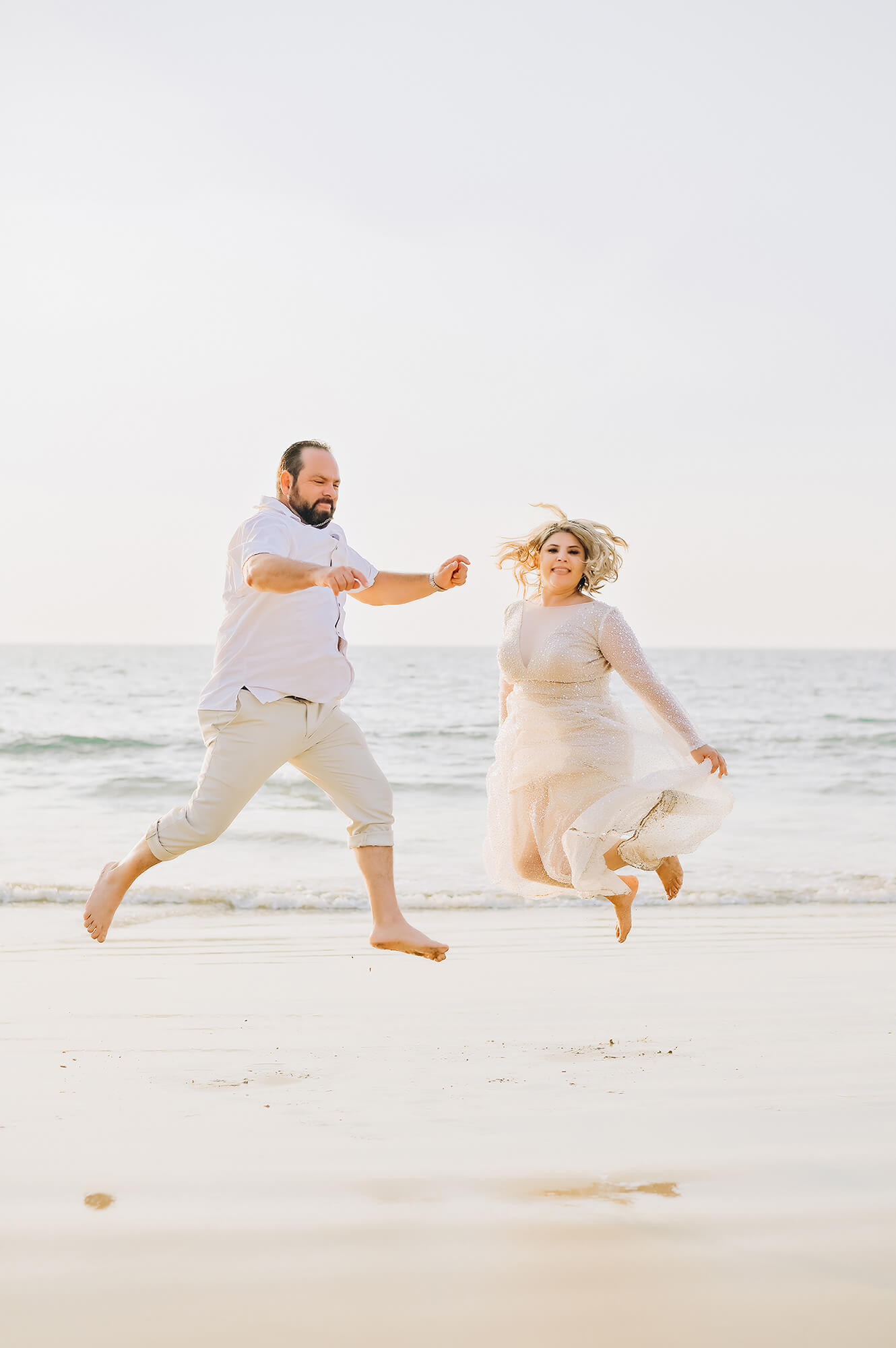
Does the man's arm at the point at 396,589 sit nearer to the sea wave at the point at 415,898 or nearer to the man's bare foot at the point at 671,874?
the man's bare foot at the point at 671,874

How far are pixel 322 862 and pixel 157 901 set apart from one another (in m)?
2.54

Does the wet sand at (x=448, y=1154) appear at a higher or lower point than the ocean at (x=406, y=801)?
higher

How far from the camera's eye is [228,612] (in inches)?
181

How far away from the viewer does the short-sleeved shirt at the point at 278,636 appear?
454 cm

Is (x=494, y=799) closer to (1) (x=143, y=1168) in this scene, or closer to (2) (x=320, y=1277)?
(1) (x=143, y=1168)

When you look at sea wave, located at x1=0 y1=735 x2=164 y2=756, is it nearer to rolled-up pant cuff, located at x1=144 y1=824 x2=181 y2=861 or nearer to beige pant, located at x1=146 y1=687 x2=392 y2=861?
rolled-up pant cuff, located at x1=144 y1=824 x2=181 y2=861

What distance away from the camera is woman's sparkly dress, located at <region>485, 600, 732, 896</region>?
5031 millimetres

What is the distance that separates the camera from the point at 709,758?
16.5 ft

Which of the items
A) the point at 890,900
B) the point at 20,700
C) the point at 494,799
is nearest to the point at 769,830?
the point at 890,900

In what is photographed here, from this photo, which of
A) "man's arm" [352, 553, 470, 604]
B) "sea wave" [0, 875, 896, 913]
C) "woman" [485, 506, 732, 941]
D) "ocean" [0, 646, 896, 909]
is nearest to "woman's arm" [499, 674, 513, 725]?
"woman" [485, 506, 732, 941]

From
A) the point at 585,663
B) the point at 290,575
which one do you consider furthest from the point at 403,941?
the point at 290,575

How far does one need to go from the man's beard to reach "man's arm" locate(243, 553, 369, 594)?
41 cm

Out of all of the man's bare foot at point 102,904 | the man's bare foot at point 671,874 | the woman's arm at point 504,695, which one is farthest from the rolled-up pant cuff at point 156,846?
the man's bare foot at point 671,874

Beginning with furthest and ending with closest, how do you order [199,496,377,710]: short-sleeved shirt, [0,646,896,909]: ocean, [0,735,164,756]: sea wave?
[0,735,164,756]: sea wave
[0,646,896,909]: ocean
[199,496,377,710]: short-sleeved shirt
